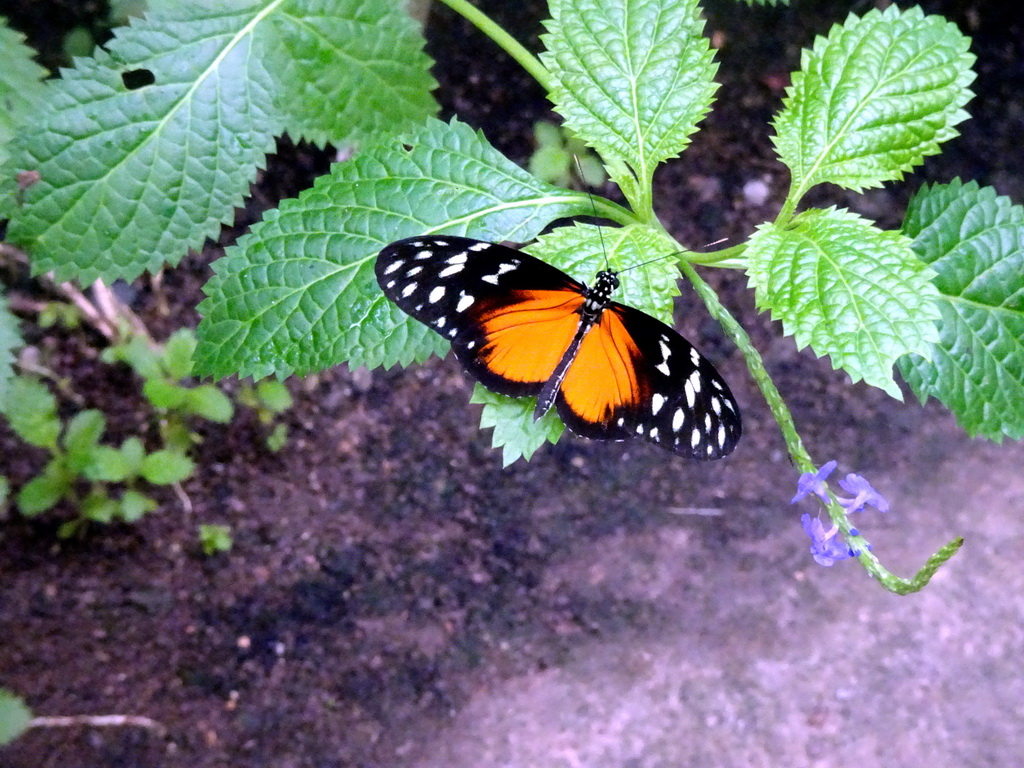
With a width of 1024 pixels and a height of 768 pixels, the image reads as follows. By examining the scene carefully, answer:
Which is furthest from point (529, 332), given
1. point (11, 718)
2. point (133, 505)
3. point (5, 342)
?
point (11, 718)

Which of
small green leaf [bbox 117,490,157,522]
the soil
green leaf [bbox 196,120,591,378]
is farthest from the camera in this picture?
the soil

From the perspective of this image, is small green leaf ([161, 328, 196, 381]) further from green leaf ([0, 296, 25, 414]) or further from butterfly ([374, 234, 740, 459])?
butterfly ([374, 234, 740, 459])

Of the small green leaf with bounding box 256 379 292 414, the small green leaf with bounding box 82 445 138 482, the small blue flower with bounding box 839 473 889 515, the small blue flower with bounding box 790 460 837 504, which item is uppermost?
the small blue flower with bounding box 790 460 837 504

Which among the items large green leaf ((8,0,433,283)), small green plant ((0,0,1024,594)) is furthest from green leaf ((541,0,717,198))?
large green leaf ((8,0,433,283))

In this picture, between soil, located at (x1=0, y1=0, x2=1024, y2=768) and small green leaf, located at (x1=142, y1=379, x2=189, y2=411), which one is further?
soil, located at (x1=0, y1=0, x2=1024, y2=768)

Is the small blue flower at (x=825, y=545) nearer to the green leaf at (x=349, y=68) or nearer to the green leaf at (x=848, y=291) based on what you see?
the green leaf at (x=848, y=291)

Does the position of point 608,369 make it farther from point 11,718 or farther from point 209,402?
point 11,718
